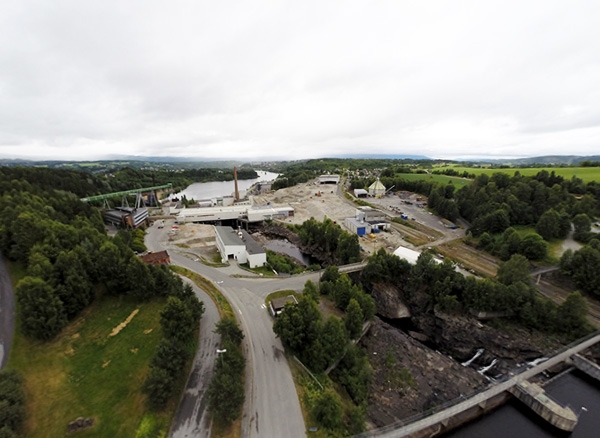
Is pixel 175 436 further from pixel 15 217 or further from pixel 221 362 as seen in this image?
pixel 15 217

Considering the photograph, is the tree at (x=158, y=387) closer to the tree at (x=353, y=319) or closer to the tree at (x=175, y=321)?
the tree at (x=175, y=321)

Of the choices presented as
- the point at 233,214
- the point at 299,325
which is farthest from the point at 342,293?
the point at 233,214

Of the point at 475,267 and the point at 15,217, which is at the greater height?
the point at 15,217

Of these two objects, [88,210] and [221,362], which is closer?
[221,362]

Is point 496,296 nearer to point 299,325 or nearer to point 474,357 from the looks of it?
point 474,357

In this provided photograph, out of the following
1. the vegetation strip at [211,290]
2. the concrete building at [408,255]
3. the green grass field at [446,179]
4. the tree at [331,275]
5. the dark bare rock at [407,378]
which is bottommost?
the dark bare rock at [407,378]

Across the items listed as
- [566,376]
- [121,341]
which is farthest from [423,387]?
[121,341]

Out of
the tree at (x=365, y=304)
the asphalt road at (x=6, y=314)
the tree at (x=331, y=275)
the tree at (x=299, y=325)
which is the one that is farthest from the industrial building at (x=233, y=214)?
the tree at (x=299, y=325)
